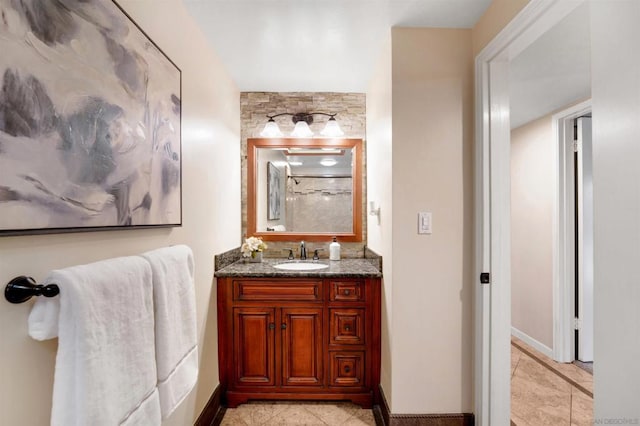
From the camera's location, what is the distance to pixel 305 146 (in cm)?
282

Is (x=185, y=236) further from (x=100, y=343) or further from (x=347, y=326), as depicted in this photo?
(x=347, y=326)

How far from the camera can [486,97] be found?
1708 millimetres

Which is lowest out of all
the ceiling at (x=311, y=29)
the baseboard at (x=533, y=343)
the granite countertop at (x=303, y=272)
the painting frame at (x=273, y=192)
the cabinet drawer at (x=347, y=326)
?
the baseboard at (x=533, y=343)

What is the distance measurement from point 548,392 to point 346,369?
4.91 feet

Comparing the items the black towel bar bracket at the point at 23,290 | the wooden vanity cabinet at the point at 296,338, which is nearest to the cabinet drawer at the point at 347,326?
the wooden vanity cabinet at the point at 296,338

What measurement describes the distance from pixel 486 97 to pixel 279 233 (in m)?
1.85

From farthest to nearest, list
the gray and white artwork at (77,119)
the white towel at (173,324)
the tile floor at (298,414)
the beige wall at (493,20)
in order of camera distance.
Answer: the tile floor at (298,414), the beige wall at (493,20), the white towel at (173,324), the gray and white artwork at (77,119)

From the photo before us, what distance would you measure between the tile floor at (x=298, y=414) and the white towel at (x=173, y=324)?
3.28ft

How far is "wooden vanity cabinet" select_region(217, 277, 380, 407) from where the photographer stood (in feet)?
7.05

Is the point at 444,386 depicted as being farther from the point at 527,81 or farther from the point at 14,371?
the point at 527,81

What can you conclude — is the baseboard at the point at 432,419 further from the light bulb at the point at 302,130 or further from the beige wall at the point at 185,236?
the light bulb at the point at 302,130

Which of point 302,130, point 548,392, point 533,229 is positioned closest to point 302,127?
point 302,130

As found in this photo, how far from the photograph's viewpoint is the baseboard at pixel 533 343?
2891 mm

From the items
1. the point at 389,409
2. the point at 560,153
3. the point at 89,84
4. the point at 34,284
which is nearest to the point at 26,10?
the point at 89,84
